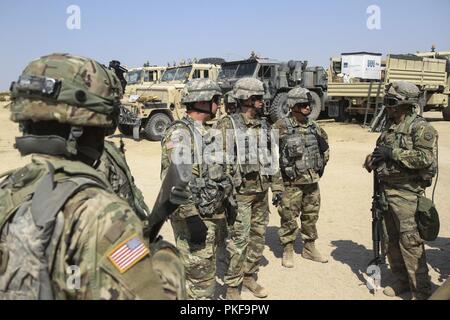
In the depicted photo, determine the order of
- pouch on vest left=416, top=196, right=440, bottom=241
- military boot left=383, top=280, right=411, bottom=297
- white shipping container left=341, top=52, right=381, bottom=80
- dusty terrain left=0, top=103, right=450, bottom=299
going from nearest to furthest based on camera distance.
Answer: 1. pouch on vest left=416, top=196, right=440, bottom=241
2. military boot left=383, top=280, right=411, bottom=297
3. dusty terrain left=0, top=103, right=450, bottom=299
4. white shipping container left=341, top=52, right=381, bottom=80

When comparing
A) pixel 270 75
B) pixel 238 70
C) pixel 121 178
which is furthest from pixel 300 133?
pixel 270 75

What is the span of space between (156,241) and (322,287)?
9.81 feet

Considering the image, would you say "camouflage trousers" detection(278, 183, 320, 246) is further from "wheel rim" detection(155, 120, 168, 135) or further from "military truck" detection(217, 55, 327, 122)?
"military truck" detection(217, 55, 327, 122)

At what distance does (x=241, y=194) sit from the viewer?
13.1 feet

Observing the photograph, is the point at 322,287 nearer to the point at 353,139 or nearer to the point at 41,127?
the point at 41,127

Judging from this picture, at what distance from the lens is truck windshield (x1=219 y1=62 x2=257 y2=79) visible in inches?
572

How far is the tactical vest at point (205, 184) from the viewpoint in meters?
3.14

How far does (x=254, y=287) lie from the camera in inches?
159

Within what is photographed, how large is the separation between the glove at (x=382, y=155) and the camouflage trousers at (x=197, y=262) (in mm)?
1670

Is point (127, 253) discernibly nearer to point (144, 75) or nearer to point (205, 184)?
point (205, 184)

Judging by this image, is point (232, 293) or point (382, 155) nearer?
point (382, 155)

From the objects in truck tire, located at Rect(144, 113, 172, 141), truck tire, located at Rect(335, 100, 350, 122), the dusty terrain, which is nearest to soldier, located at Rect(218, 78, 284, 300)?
the dusty terrain

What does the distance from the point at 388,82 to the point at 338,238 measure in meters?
10.9

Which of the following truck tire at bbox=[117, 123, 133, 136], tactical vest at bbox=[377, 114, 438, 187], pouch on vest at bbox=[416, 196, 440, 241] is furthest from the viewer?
truck tire at bbox=[117, 123, 133, 136]
